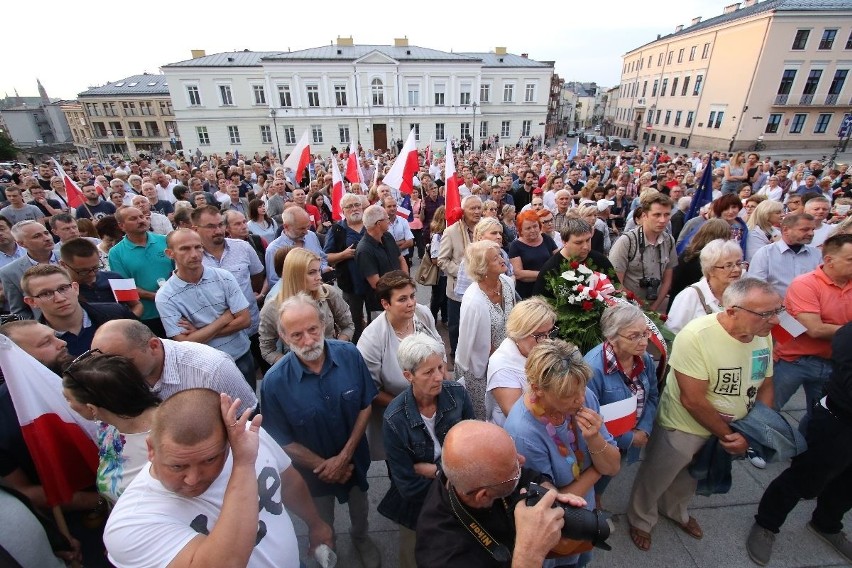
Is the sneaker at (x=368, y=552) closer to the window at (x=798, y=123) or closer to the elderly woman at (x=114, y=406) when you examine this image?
the elderly woman at (x=114, y=406)

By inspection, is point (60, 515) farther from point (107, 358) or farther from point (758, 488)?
point (758, 488)

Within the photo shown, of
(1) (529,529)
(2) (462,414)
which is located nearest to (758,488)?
(2) (462,414)

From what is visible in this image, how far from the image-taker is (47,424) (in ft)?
6.75

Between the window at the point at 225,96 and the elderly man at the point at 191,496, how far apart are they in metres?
46.6

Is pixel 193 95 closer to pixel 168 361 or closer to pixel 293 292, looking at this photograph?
pixel 293 292

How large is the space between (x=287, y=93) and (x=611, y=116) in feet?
192

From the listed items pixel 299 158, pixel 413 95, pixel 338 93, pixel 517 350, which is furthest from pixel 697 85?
pixel 517 350

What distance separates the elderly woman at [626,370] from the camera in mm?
2365

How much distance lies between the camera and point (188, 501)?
1512mm

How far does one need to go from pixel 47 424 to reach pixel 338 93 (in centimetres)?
4236

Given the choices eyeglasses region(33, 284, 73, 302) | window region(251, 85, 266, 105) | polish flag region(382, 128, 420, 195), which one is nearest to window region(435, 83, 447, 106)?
window region(251, 85, 266, 105)

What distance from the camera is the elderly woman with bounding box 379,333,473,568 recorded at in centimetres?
222

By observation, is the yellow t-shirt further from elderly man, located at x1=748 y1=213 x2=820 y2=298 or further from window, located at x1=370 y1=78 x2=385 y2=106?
window, located at x1=370 y1=78 x2=385 y2=106

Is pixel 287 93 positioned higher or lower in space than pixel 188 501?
higher
